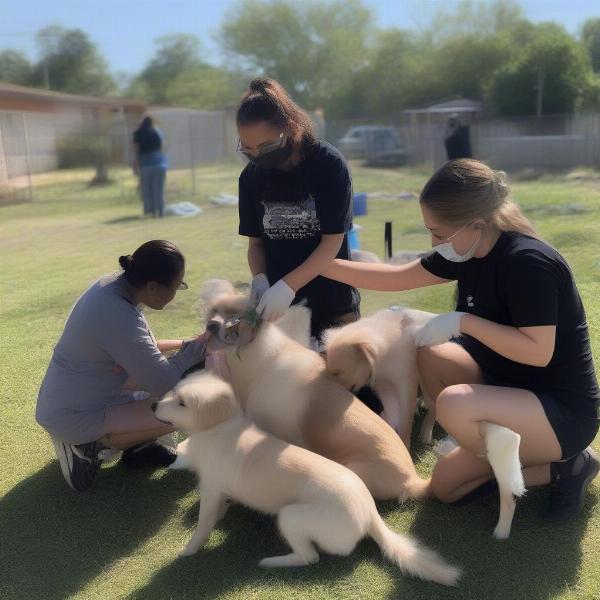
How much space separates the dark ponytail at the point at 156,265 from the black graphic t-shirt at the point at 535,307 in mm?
1318

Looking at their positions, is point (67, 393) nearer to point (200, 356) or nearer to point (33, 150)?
point (200, 356)

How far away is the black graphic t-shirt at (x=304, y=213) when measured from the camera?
3334mm

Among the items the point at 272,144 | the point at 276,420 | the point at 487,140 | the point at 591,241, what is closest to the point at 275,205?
the point at 272,144

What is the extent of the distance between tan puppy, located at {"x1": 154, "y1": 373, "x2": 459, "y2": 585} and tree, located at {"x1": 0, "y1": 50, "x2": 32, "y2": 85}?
5905 centimetres

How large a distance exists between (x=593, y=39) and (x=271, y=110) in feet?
162

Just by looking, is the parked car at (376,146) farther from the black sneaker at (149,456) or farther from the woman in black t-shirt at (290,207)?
the black sneaker at (149,456)

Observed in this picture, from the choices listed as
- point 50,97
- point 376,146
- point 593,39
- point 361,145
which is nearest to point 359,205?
point 376,146

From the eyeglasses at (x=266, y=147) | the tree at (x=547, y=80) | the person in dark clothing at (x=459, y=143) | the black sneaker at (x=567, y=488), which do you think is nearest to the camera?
the black sneaker at (x=567, y=488)

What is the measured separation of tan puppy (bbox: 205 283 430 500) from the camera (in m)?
2.84

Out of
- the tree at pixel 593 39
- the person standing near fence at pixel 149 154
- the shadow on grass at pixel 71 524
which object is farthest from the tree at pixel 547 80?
the shadow on grass at pixel 71 524

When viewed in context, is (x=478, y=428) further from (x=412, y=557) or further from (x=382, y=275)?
(x=382, y=275)

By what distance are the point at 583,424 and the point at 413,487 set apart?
0.78 m

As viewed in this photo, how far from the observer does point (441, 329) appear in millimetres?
2684

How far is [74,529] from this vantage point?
9.48ft
